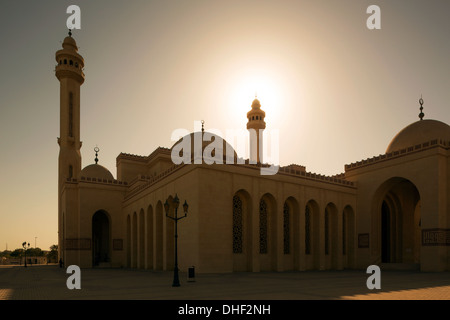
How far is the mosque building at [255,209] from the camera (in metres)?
21.4

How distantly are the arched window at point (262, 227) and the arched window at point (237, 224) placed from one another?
1767 millimetres

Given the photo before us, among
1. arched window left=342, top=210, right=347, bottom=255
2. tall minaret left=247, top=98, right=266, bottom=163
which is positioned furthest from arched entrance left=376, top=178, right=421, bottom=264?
tall minaret left=247, top=98, right=266, bottom=163

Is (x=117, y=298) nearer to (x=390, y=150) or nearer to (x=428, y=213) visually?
(x=428, y=213)

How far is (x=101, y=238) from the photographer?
3759 cm

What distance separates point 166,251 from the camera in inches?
953

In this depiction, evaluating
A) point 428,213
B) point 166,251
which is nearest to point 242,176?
point 166,251

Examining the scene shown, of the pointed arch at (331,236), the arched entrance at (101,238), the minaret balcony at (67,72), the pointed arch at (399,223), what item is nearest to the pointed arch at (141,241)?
the arched entrance at (101,238)

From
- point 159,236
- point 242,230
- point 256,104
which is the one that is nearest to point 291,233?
point 242,230

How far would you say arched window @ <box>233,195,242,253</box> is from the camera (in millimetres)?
22656

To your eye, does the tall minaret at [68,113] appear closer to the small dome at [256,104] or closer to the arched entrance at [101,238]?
the arched entrance at [101,238]

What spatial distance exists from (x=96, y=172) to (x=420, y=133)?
2853 centimetres

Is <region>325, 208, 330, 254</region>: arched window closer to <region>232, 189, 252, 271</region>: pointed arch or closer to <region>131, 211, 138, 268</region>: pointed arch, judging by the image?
<region>232, 189, 252, 271</region>: pointed arch

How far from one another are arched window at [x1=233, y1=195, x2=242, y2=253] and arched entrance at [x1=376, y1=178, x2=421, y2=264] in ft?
40.5
